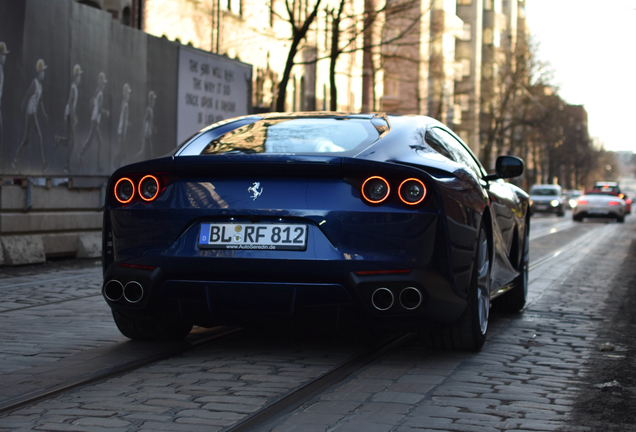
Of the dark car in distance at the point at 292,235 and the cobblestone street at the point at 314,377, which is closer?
the cobblestone street at the point at 314,377

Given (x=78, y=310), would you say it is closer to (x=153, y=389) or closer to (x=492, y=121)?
(x=153, y=389)

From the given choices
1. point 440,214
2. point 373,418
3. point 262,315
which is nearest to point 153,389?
point 262,315

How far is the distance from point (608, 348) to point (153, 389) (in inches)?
116

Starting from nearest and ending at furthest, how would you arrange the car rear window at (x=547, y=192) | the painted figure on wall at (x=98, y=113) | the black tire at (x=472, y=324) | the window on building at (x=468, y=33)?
the black tire at (x=472, y=324), the painted figure on wall at (x=98, y=113), the car rear window at (x=547, y=192), the window on building at (x=468, y=33)

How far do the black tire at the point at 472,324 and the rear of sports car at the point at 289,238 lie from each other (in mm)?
465

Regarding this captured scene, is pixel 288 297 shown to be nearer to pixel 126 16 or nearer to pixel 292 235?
pixel 292 235

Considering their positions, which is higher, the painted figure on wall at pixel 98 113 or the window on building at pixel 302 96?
the window on building at pixel 302 96

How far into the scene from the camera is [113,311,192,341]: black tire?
19.0ft

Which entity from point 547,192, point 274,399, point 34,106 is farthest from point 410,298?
point 547,192

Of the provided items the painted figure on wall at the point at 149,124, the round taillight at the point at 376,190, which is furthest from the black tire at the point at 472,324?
the painted figure on wall at the point at 149,124

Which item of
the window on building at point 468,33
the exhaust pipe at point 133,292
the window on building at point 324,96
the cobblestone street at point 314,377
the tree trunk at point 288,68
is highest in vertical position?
the window on building at point 468,33

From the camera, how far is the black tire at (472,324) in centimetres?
557

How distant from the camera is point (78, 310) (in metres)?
7.70

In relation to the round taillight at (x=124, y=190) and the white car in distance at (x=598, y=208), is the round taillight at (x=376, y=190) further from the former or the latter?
the white car in distance at (x=598, y=208)
